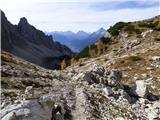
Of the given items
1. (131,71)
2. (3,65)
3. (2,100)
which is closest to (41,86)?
(3,65)

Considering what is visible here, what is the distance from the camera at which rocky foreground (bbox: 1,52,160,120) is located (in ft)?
81.4

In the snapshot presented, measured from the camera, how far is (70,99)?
31.6 meters

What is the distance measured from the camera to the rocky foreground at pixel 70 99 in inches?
977

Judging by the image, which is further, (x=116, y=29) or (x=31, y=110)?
Answer: (x=116, y=29)

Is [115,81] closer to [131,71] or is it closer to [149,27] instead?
[131,71]

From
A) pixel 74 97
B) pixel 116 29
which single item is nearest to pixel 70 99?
pixel 74 97

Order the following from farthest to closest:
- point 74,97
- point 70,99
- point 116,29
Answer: point 116,29 < point 74,97 < point 70,99

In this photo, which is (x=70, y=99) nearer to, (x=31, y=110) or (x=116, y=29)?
(x=31, y=110)

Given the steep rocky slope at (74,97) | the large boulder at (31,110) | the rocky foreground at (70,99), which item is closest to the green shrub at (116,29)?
the steep rocky slope at (74,97)

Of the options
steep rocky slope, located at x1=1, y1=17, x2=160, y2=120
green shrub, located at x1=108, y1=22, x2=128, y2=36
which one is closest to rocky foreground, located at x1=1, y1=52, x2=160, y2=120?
steep rocky slope, located at x1=1, y1=17, x2=160, y2=120

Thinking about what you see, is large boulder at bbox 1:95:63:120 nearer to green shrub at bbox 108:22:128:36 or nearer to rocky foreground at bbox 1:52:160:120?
rocky foreground at bbox 1:52:160:120

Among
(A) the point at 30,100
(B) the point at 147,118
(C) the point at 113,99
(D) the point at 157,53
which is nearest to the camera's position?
(A) the point at 30,100

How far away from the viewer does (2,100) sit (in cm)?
2631

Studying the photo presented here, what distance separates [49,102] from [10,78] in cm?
911
